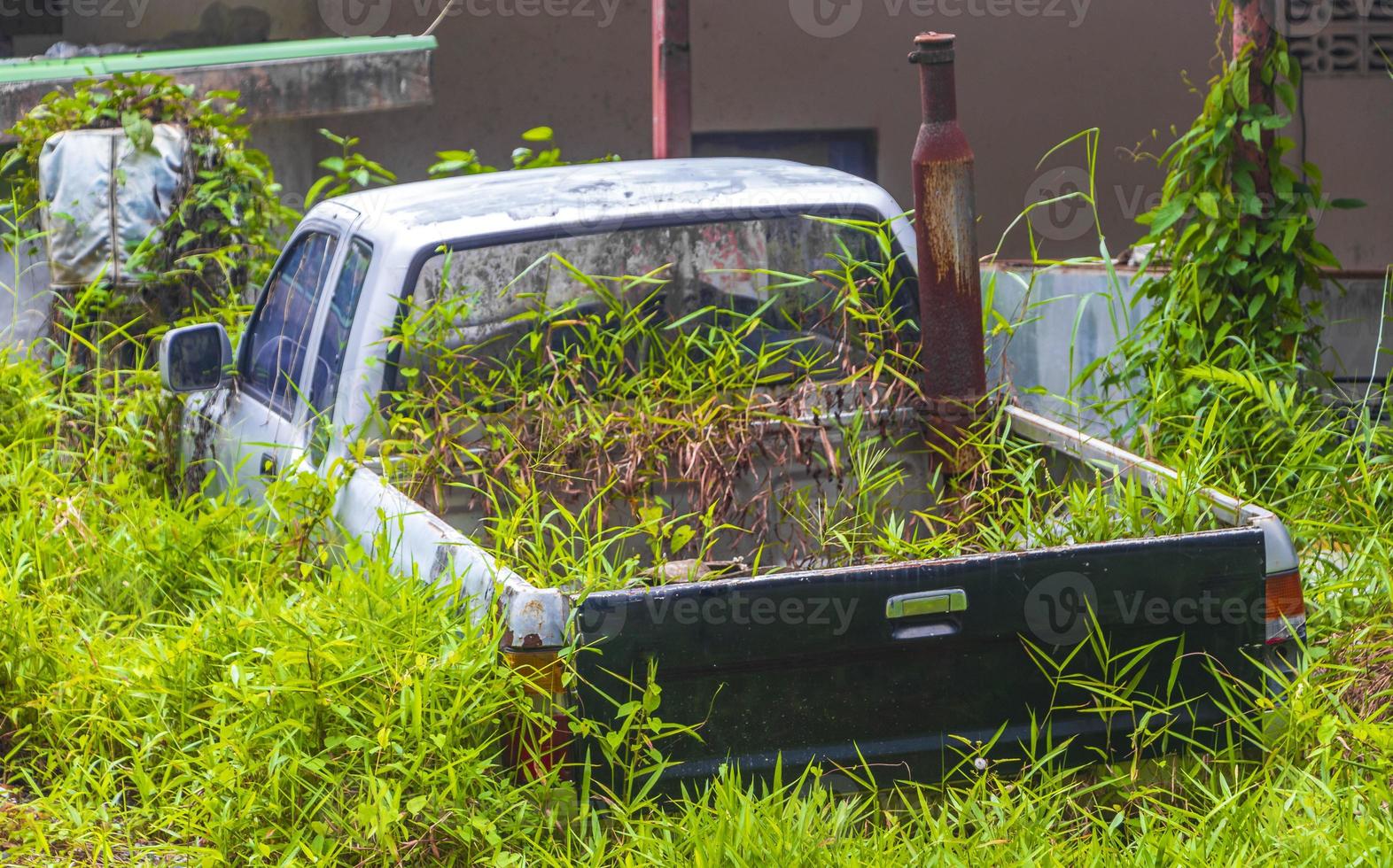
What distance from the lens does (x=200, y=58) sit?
7066mm

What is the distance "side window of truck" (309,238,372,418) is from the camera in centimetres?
379

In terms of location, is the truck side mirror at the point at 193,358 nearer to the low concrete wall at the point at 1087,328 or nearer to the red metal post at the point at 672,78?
the low concrete wall at the point at 1087,328

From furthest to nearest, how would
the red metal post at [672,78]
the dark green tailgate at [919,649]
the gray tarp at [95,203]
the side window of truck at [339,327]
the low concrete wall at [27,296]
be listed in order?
1. the red metal post at [672,78]
2. the low concrete wall at [27,296]
3. the gray tarp at [95,203]
4. the side window of truck at [339,327]
5. the dark green tailgate at [919,649]

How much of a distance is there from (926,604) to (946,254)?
1296mm

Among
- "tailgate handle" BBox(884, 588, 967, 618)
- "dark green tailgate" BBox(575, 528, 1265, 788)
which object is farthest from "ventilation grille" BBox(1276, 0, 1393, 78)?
"tailgate handle" BBox(884, 588, 967, 618)

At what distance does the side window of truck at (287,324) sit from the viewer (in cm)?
418

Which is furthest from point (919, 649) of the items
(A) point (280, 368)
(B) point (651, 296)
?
(A) point (280, 368)

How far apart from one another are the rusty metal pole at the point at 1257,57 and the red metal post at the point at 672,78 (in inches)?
121

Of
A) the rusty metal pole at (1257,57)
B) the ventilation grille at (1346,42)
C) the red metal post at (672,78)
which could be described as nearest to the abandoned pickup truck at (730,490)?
the rusty metal pole at (1257,57)

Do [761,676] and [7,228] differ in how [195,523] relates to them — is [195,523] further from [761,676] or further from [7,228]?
[7,228]

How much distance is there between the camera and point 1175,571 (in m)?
2.72

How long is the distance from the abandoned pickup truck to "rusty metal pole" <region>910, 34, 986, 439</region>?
0.22ft

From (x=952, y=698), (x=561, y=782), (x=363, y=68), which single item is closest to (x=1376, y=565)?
(x=952, y=698)

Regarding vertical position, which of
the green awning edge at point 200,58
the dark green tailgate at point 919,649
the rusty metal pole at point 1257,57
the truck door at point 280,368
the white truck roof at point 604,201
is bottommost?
the dark green tailgate at point 919,649
